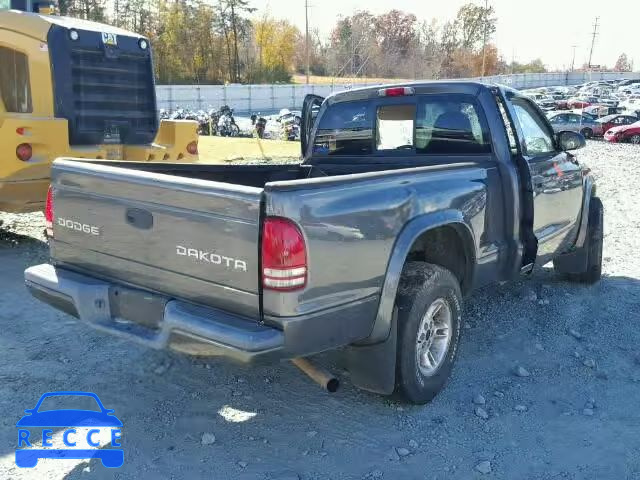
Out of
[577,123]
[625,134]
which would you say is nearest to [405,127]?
[625,134]

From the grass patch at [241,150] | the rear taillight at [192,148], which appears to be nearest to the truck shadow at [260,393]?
the rear taillight at [192,148]

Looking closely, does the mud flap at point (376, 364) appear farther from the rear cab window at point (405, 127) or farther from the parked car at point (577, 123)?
the parked car at point (577, 123)

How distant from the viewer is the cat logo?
8.45 meters

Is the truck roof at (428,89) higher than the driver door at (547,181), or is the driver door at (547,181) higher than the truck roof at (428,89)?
the truck roof at (428,89)

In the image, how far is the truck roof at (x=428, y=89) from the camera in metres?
4.80

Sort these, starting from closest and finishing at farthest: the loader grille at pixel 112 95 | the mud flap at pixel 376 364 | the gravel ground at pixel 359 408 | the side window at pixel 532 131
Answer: the gravel ground at pixel 359 408, the mud flap at pixel 376 364, the side window at pixel 532 131, the loader grille at pixel 112 95

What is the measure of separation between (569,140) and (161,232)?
12.8 feet

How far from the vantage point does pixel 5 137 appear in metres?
6.98

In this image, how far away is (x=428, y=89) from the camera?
4992mm

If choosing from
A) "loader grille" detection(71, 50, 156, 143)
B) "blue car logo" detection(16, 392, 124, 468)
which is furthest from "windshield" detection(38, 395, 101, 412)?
"loader grille" detection(71, 50, 156, 143)

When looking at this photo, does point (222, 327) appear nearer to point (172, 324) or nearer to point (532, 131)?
point (172, 324)

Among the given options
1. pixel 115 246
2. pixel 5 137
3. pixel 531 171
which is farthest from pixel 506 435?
pixel 5 137

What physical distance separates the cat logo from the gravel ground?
14.1 feet

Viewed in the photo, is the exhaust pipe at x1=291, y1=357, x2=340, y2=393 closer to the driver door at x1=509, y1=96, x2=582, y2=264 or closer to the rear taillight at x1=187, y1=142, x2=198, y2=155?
the driver door at x1=509, y1=96, x2=582, y2=264
